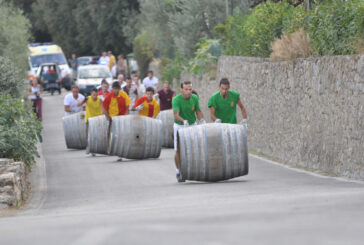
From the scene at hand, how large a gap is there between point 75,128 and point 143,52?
2470cm

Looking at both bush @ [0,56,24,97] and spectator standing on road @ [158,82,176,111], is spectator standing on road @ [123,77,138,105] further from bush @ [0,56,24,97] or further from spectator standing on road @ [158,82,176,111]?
bush @ [0,56,24,97]

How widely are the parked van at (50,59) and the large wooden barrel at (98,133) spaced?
33.1 metres

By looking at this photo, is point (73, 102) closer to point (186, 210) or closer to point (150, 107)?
point (150, 107)

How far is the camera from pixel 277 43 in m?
19.3

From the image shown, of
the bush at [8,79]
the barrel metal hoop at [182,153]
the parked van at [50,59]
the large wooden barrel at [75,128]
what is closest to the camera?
the barrel metal hoop at [182,153]

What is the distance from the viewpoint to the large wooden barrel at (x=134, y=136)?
19.0 metres

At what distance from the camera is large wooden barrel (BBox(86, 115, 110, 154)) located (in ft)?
69.6

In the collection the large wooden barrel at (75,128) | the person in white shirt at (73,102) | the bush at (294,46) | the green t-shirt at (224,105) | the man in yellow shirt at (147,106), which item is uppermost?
the bush at (294,46)

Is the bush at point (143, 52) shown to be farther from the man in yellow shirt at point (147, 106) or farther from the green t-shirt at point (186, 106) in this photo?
the green t-shirt at point (186, 106)

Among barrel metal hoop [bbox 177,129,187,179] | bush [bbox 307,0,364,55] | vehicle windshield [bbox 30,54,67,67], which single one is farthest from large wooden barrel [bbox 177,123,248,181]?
vehicle windshield [bbox 30,54,67,67]

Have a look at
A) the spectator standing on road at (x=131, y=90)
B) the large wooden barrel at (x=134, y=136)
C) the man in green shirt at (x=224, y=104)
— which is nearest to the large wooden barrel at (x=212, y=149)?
the man in green shirt at (x=224, y=104)

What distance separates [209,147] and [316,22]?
17.0 feet

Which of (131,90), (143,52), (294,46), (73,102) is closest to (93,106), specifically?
(73,102)

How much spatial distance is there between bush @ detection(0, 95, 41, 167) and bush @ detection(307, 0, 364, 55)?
5808 millimetres
